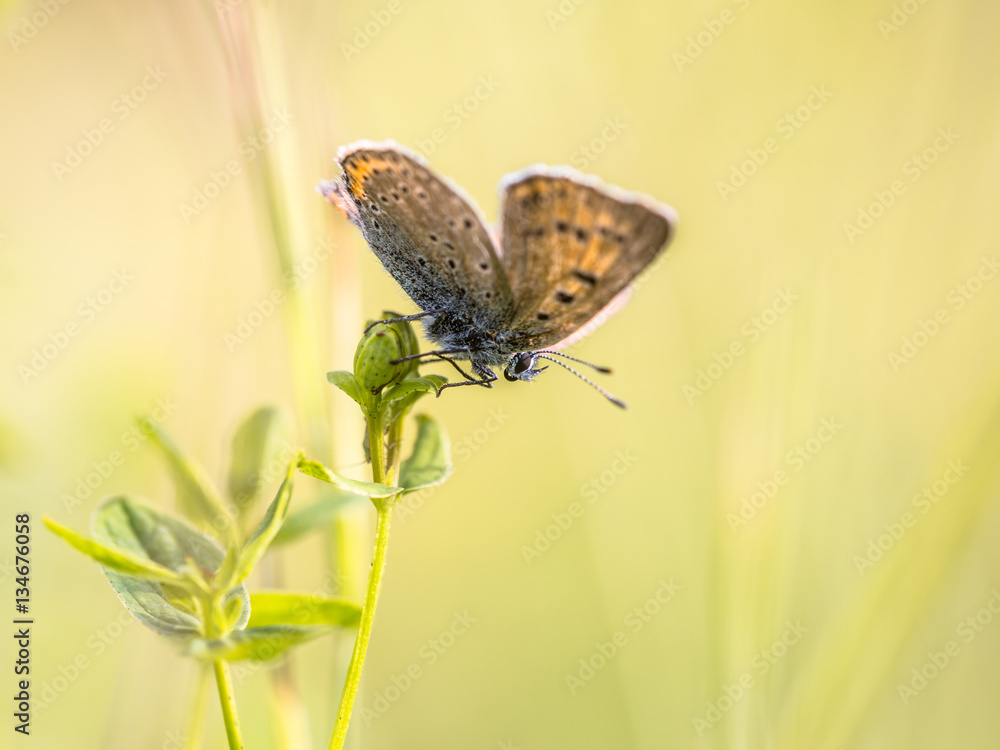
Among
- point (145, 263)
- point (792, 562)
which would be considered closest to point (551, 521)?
point (792, 562)

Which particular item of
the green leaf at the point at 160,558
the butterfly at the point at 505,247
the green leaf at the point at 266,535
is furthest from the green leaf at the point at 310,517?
the butterfly at the point at 505,247

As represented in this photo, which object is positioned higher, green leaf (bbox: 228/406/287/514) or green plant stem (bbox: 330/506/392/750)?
green leaf (bbox: 228/406/287/514)

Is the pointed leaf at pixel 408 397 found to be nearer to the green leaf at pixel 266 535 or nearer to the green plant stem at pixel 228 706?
the green leaf at pixel 266 535

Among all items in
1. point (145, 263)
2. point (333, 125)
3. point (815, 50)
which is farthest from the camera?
point (145, 263)

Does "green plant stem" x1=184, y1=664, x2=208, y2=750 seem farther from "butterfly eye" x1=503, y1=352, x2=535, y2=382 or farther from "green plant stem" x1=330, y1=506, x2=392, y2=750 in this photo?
"butterfly eye" x1=503, y1=352, x2=535, y2=382

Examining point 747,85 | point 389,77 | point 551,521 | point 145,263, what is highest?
point 389,77

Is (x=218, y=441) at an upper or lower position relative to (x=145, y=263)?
lower

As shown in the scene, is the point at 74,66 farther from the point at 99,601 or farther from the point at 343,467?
the point at 343,467

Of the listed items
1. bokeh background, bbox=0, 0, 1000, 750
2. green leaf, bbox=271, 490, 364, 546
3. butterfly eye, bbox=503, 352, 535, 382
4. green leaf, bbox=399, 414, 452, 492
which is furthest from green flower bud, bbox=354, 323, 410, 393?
butterfly eye, bbox=503, 352, 535, 382
